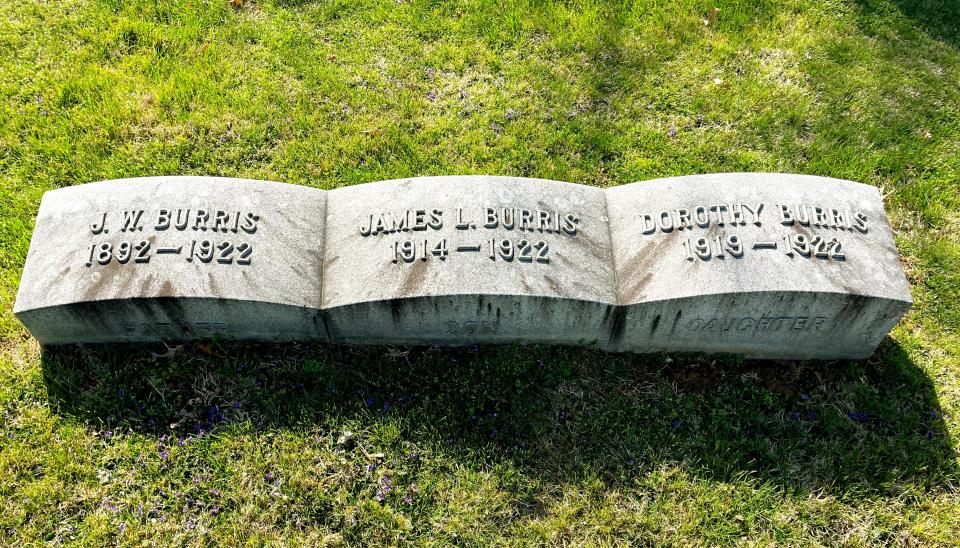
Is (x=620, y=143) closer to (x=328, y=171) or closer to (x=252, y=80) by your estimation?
(x=328, y=171)

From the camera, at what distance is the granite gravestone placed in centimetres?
375

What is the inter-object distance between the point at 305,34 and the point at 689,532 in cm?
531

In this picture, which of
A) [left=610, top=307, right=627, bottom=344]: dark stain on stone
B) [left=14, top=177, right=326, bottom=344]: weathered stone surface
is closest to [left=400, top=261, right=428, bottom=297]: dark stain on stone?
[left=14, top=177, right=326, bottom=344]: weathered stone surface

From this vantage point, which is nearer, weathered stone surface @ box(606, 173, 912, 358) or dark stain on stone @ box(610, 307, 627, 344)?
weathered stone surface @ box(606, 173, 912, 358)

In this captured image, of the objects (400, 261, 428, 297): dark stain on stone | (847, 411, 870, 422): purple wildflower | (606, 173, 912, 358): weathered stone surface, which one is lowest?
(847, 411, 870, 422): purple wildflower

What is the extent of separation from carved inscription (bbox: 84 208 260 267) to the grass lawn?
2.19ft

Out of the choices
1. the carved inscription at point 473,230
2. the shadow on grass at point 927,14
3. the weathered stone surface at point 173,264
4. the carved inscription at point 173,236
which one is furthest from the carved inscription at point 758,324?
the shadow on grass at point 927,14

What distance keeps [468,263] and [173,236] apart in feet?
5.99

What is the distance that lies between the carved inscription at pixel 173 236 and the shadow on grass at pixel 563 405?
66cm

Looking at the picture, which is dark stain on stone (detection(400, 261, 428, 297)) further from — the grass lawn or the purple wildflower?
the purple wildflower

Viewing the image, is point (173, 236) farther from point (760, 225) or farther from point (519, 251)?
point (760, 225)

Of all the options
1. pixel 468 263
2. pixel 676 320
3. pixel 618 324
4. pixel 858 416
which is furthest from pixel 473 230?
A: pixel 858 416

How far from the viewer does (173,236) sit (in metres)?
3.87

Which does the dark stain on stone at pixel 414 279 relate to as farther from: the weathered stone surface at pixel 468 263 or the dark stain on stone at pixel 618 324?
the dark stain on stone at pixel 618 324
